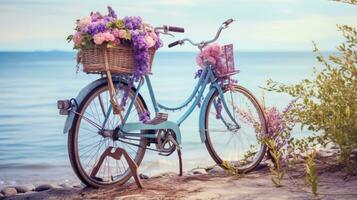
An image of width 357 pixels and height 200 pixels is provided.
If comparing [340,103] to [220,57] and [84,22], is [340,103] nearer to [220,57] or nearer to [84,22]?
[220,57]

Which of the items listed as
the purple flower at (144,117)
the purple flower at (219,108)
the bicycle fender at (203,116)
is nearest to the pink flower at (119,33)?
the purple flower at (144,117)

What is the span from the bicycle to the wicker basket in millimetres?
172

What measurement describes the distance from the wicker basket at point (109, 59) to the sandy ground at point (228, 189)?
0.90 m

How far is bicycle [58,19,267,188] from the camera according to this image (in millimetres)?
5523

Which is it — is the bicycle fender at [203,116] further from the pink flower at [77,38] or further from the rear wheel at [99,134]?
the pink flower at [77,38]

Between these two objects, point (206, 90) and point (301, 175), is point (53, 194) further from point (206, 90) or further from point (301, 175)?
point (301, 175)

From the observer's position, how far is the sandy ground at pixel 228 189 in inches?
206

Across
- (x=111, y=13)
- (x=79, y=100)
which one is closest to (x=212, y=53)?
(x=111, y=13)

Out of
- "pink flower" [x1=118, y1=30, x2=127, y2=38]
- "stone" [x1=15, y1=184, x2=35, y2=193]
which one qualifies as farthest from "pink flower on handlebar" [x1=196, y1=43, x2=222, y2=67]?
"stone" [x1=15, y1=184, x2=35, y2=193]

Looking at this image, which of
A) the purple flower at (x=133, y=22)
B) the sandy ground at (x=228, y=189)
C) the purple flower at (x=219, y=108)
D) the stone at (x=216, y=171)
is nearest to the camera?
the sandy ground at (x=228, y=189)

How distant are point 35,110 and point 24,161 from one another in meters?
6.84

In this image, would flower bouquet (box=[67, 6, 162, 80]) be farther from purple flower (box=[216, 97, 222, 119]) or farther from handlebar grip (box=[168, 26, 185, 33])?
purple flower (box=[216, 97, 222, 119])

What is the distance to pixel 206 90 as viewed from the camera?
625cm

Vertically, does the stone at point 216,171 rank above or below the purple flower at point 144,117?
below
